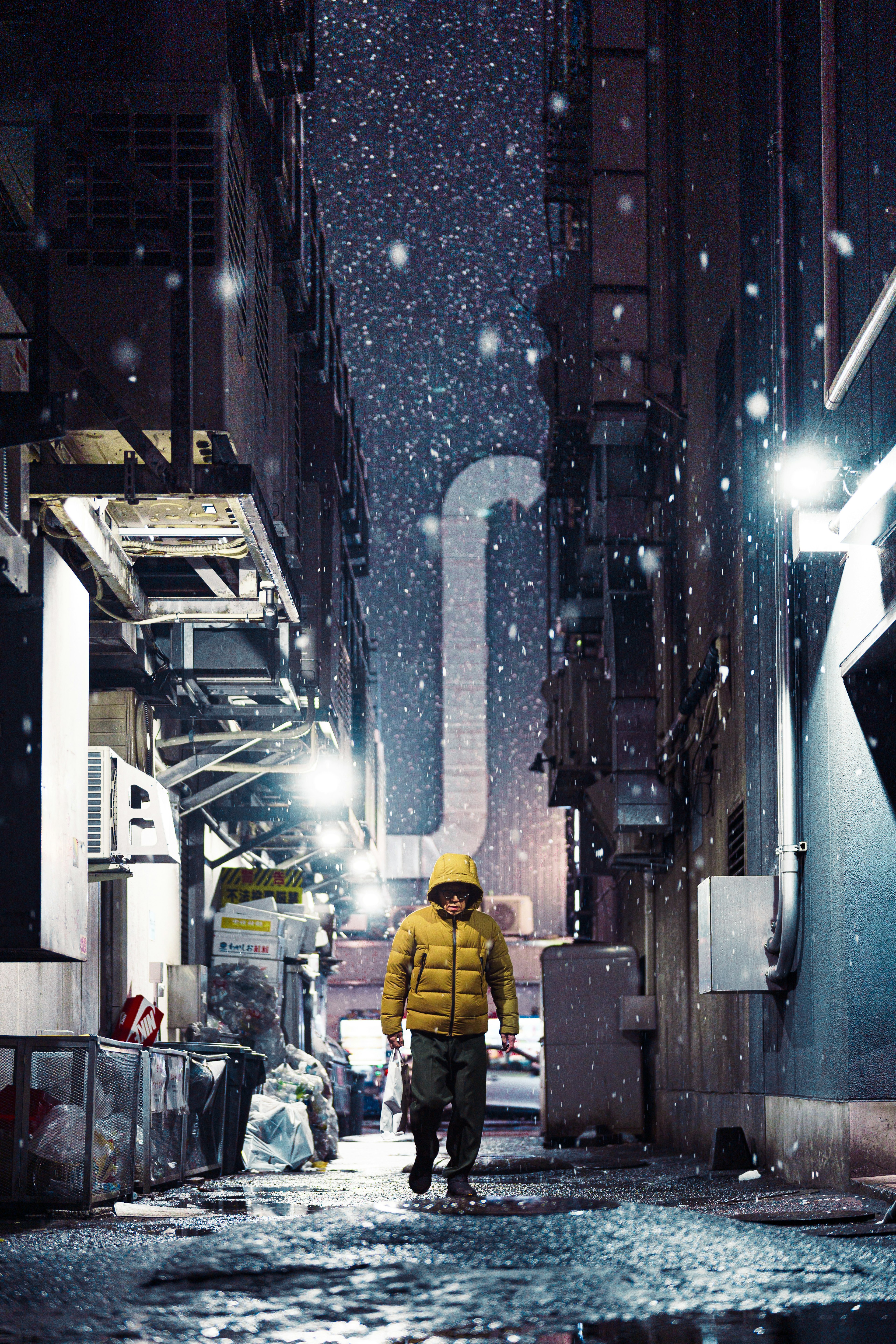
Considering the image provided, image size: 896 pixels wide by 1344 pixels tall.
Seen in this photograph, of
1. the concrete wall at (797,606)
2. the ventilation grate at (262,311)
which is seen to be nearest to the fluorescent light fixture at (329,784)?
the concrete wall at (797,606)

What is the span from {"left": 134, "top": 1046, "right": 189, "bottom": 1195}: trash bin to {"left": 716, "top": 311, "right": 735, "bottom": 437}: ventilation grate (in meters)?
→ 6.84

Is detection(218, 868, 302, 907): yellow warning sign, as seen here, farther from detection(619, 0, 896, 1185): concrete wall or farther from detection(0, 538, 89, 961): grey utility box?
detection(0, 538, 89, 961): grey utility box

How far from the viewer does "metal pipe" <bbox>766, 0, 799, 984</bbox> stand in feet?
29.5

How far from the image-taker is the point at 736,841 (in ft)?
40.2

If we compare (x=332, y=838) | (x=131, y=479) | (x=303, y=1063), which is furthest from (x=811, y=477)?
(x=332, y=838)

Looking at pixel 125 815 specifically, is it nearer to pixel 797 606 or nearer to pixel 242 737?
pixel 242 737

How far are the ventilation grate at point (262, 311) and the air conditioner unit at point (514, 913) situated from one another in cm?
3009

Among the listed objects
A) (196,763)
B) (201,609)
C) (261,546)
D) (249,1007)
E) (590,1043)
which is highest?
(261,546)

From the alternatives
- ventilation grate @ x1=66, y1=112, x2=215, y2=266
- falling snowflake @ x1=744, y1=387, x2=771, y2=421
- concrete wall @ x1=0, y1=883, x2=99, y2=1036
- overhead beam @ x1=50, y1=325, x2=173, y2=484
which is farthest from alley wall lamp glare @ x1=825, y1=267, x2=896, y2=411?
concrete wall @ x1=0, y1=883, x2=99, y2=1036

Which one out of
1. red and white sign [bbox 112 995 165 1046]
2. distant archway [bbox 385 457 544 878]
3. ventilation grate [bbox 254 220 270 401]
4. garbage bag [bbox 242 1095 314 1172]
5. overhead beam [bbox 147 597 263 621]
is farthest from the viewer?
distant archway [bbox 385 457 544 878]

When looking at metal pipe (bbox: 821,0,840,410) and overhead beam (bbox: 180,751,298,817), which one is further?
overhead beam (bbox: 180,751,298,817)

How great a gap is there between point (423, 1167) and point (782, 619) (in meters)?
3.77

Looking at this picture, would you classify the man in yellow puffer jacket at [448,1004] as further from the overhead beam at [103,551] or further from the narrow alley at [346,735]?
the overhead beam at [103,551]

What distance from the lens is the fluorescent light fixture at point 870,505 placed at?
6758mm
